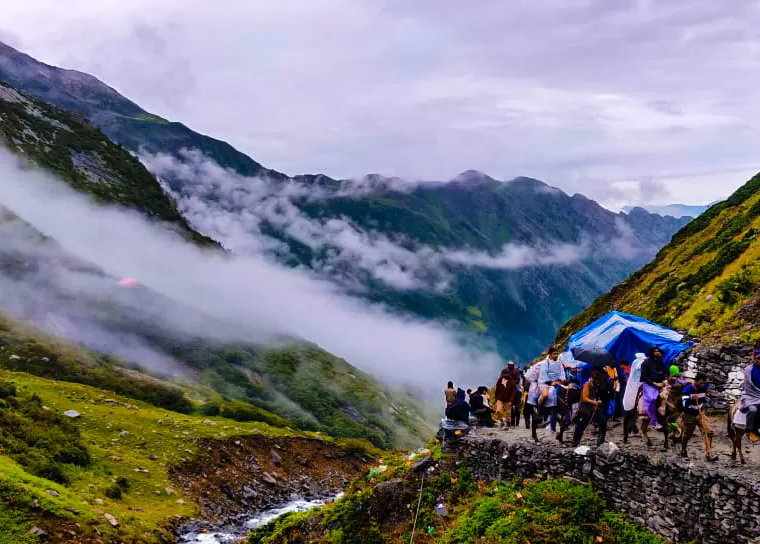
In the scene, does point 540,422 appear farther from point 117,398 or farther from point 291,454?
point 117,398

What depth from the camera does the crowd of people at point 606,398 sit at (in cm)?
1567

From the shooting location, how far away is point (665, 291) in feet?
155

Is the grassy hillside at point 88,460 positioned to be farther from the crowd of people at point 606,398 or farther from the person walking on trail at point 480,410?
the crowd of people at point 606,398

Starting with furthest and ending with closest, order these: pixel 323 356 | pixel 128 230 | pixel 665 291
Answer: pixel 128 230, pixel 323 356, pixel 665 291

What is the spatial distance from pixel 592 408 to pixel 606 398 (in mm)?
811

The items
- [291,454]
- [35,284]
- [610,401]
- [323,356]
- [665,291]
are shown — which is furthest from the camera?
[323,356]

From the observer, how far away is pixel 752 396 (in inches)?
600

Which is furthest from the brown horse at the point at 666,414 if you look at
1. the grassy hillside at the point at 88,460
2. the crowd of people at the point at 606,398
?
the grassy hillside at the point at 88,460

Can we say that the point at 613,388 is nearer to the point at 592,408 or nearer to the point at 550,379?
the point at 550,379

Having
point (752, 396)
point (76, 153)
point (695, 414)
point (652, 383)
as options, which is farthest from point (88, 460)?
point (76, 153)

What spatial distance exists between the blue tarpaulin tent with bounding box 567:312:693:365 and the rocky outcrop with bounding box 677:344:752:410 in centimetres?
95

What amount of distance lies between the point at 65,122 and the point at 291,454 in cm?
17268

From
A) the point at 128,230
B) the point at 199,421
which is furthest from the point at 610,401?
the point at 128,230

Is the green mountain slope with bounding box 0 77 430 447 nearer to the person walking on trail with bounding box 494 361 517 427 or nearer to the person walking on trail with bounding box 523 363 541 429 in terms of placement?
the person walking on trail with bounding box 494 361 517 427
